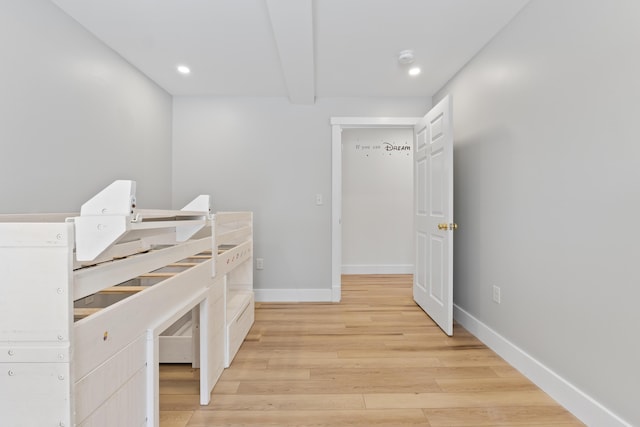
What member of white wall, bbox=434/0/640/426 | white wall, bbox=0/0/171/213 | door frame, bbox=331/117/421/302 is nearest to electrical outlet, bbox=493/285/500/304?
white wall, bbox=434/0/640/426

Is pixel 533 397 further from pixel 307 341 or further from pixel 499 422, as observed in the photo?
pixel 307 341

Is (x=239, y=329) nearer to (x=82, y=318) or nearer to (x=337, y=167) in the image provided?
(x=82, y=318)

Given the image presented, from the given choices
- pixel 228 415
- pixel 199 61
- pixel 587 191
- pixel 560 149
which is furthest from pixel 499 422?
pixel 199 61

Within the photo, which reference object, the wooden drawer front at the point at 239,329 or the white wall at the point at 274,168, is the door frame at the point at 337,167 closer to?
the white wall at the point at 274,168

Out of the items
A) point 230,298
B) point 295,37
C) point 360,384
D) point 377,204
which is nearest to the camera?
point 360,384

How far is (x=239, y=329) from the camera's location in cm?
217

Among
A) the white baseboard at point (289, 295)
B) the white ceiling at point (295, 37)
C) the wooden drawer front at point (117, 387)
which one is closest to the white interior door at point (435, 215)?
the white ceiling at point (295, 37)

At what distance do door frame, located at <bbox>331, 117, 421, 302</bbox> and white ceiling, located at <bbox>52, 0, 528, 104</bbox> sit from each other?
0.35 metres

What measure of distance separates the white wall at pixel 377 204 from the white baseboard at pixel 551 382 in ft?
7.58

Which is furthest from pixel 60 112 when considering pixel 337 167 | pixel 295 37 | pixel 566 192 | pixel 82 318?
pixel 566 192

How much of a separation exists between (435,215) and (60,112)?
8.92ft

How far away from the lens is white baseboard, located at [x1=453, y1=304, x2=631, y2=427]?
1362 millimetres

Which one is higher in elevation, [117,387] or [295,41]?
[295,41]

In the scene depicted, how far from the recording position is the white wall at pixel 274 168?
329 centimetres
